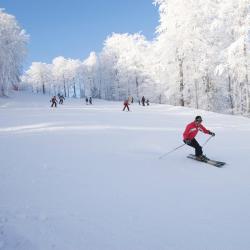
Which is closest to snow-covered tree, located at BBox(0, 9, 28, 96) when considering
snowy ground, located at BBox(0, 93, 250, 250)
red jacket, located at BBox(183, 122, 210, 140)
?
snowy ground, located at BBox(0, 93, 250, 250)

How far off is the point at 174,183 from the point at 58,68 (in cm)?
10560

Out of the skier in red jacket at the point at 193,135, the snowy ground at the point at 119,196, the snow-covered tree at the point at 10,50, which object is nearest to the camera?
the snowy ground at the point at 119,196

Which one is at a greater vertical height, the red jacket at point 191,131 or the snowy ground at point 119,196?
the red jacket at point 191,131

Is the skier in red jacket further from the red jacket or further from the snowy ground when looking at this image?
the snowy ground

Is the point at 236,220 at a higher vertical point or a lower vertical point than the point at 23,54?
lower

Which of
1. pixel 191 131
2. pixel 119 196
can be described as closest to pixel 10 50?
pixel 191 131

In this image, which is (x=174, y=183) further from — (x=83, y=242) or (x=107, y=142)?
(x=107, y=142)

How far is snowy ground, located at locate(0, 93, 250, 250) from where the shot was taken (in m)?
5.46

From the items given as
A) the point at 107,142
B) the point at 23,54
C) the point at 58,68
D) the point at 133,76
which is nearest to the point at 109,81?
the point at 133,76

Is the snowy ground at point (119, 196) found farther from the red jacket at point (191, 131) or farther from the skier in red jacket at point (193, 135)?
the red jacket at point (191, 131)

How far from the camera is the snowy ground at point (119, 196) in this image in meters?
5.46

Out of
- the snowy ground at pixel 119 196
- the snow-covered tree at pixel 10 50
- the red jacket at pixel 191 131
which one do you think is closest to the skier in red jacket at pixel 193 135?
the red jacket at pixel 191 131

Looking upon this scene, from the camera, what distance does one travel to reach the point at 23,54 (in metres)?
53.7

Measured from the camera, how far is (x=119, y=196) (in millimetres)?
7332
